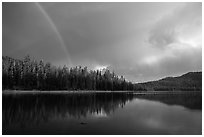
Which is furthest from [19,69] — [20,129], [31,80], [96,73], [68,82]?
[20,129]

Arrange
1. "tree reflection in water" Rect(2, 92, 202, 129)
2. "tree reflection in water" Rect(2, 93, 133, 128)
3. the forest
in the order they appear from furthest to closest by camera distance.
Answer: the forest
"tree reflection in water" Rect(2, 92, 202, 129)
"tree reflection in water" Rect(2, 93, 133, 128)

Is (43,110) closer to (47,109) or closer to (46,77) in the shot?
(47,109)

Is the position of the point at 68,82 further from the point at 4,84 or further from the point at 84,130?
the point at 84,130

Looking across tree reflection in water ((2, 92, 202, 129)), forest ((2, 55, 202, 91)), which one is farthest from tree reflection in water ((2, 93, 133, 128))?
forest ((2, 55, 202, 91))

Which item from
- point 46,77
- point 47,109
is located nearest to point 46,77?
point 46,77

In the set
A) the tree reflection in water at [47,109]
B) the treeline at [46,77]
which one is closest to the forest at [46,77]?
the treeline at [46,77]

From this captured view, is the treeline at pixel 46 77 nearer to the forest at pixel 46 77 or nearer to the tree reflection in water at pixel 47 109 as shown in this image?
the forest at pixel 46 77

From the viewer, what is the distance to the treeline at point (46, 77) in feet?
269

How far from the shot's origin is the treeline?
269ft

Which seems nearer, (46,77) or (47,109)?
(47,109)

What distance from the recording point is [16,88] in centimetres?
7875

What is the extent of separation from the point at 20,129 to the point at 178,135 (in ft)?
36.2

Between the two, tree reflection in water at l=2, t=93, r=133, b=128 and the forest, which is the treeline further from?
tree reflection in water at l=2, t=93, r=133, b=128

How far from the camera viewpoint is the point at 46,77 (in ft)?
300
